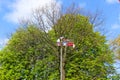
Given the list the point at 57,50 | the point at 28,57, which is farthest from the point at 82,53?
the point at 28,57

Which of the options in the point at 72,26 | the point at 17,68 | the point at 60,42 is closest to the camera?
the point at 60,42

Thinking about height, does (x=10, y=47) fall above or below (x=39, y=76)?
above

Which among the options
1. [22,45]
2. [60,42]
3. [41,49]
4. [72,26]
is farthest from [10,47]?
[60,42]

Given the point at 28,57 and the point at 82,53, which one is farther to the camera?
the point at 28,57

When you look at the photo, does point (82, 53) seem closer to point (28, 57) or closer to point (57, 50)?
point (57, 50)

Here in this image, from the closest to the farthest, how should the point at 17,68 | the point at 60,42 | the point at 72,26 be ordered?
1. the point at 60,42
2. the point at 72,26
3. the point at 17,68

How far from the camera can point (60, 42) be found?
27.7m

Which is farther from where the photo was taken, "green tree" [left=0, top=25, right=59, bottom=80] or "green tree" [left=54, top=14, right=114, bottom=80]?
"green tree" [left=0, top=25, right=59, bottom=80]

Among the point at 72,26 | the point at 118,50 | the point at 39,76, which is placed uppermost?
the point at 72,26

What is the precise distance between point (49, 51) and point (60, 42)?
7.92 m

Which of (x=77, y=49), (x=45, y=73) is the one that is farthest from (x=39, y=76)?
(x=77, y=49)

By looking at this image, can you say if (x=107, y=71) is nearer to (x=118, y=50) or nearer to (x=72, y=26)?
(x=118, y=50)

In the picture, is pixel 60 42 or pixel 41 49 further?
pixel 41 49

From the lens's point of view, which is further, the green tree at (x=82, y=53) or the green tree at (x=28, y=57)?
the green tree at (x=28, y=57)
